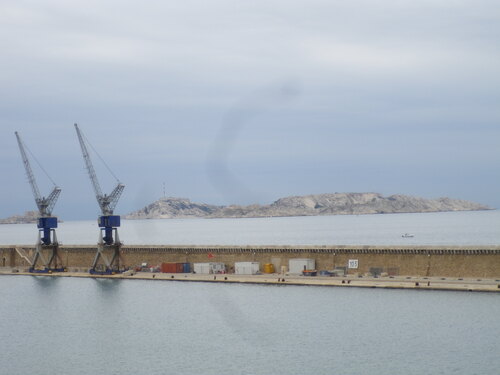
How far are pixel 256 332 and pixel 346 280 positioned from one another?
84.0 feet

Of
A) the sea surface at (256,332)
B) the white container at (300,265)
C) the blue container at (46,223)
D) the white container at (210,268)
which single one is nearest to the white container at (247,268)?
the white container at (210,268)

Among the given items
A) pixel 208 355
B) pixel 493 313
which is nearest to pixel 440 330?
pixel 493 313

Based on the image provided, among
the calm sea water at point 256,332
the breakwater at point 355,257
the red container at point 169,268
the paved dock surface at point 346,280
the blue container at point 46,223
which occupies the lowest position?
the calm sea water at point 256,332

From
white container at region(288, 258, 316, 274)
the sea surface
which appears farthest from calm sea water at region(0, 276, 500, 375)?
white container at region(288, 258, 316, 274)

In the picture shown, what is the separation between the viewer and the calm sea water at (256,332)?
52.9 metres

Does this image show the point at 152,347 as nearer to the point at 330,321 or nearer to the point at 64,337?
the point at 64,337

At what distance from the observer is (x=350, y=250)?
93.9 m

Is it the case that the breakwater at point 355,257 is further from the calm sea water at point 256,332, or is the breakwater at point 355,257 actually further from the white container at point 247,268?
the calm sea water at point 256,332

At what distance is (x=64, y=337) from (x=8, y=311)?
1965 cm

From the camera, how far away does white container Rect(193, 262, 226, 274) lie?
104m

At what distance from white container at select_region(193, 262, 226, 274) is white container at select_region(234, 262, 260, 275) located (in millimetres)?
3933

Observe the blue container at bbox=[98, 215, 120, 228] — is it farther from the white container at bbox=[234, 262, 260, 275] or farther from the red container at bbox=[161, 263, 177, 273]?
the white container at bbox=[234, 262, 260, 275]

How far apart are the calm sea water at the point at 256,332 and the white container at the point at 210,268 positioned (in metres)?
13.0

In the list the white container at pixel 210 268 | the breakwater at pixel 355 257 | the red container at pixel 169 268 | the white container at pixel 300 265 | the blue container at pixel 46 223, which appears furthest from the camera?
the blue container at pixel 46 223
